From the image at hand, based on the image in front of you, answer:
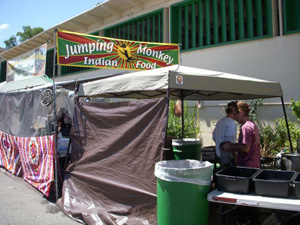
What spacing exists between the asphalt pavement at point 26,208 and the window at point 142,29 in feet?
27.0

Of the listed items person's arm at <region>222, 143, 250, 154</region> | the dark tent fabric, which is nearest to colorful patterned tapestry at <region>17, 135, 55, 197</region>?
the dark tent fabric

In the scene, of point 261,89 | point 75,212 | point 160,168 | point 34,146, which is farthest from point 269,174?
point 34,146

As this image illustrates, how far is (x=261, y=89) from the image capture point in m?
4.89

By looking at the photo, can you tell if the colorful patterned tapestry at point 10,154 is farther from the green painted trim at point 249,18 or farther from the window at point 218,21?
the green painted trim at point 249,18

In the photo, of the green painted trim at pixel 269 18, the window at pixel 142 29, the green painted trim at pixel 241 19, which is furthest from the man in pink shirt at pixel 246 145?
the window at pixel 142 29

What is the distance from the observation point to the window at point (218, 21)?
28.8 feet

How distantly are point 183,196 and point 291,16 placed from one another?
7.43 meters

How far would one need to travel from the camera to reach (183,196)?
318cm

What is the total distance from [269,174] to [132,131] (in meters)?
2.05

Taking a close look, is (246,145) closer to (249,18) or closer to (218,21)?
(249,18)

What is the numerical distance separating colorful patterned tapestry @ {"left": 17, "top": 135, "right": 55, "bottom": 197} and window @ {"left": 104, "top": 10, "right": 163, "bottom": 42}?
24.4ft

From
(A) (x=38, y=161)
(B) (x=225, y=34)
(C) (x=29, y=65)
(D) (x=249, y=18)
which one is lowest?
(A) (x=38, y=161)

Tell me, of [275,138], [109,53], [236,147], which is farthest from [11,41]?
[236,147]

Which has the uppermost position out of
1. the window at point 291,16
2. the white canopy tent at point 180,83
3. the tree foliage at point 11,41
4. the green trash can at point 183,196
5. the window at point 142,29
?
the tree foliage at point 11,41
